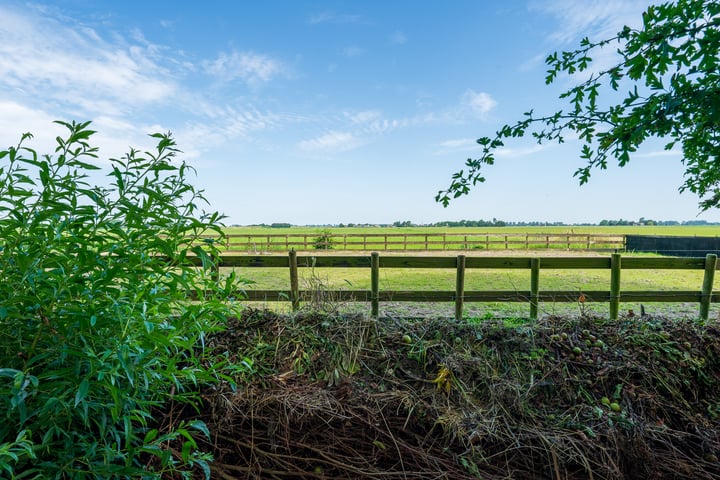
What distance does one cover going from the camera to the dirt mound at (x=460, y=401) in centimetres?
167

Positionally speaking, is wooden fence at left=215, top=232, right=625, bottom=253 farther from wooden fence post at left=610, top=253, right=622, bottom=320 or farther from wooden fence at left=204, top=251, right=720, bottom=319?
wooden fence post at left=610, top=253, right=622, bottom=320

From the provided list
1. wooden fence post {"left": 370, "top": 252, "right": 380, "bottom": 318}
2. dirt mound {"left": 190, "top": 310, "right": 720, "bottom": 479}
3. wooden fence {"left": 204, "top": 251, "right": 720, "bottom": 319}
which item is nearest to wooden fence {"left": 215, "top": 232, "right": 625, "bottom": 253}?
wooden fence {"left": 204, "top": 251, "right": 720, "bottom": 319}

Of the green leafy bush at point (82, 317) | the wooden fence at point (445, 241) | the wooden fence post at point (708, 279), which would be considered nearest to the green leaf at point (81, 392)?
the green leafy bush at point (82, 317)

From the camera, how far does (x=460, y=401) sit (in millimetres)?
1976

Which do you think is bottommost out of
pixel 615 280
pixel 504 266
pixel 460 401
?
pixel 460 401

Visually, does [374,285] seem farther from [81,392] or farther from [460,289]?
[81,392]

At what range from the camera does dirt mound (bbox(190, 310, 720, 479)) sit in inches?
65.6

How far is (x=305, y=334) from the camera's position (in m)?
2.40

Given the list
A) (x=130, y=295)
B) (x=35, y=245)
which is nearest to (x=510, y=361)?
(x=130, y=295)

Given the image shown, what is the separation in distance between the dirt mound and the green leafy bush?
41 cm

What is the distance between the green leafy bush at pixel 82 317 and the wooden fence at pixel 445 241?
61.8ft

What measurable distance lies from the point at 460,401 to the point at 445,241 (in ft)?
66.3

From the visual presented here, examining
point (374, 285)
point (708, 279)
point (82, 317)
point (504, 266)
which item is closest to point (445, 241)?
point (708, 279)

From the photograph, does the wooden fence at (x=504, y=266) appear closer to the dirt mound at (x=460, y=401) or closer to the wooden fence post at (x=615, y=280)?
the wooden fence post at (x=615, y=280)
